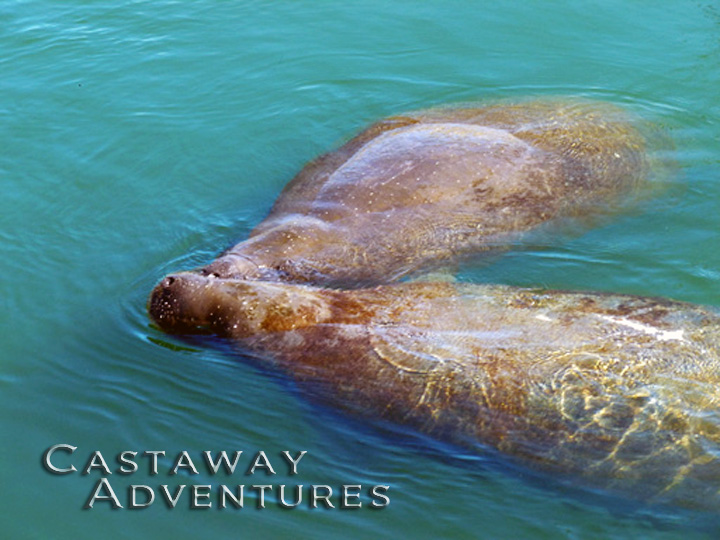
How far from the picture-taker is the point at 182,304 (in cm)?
753

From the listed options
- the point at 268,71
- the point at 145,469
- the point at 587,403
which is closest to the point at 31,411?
the point at 145,469

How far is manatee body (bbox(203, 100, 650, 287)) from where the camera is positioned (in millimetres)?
8180

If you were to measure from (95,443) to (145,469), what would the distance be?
528mm

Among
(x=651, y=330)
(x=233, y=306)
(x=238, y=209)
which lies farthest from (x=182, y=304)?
(x=651, y=330)

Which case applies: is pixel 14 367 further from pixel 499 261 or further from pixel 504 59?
pixel 504 59

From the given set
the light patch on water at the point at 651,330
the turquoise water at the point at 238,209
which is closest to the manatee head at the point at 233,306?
the turquoise water at the point at 238,209

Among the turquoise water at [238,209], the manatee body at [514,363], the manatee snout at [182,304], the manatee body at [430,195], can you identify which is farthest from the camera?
the manatee body at [430,195]

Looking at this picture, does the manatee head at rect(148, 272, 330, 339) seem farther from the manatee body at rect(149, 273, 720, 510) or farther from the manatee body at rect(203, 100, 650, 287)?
the manatee body at rect(203, 100, 650, 287)

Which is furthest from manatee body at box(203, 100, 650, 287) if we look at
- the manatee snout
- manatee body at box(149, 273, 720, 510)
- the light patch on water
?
the light patch on water

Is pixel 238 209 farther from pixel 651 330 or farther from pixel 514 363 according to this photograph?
pixel 651 330

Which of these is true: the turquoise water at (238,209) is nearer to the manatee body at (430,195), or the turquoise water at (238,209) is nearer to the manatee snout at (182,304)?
the manatee snout at (182,304)

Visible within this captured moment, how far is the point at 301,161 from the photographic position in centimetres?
1058

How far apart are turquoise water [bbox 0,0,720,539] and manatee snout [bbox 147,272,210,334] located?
8.1 inches

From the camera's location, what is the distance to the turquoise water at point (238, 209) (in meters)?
6.29
